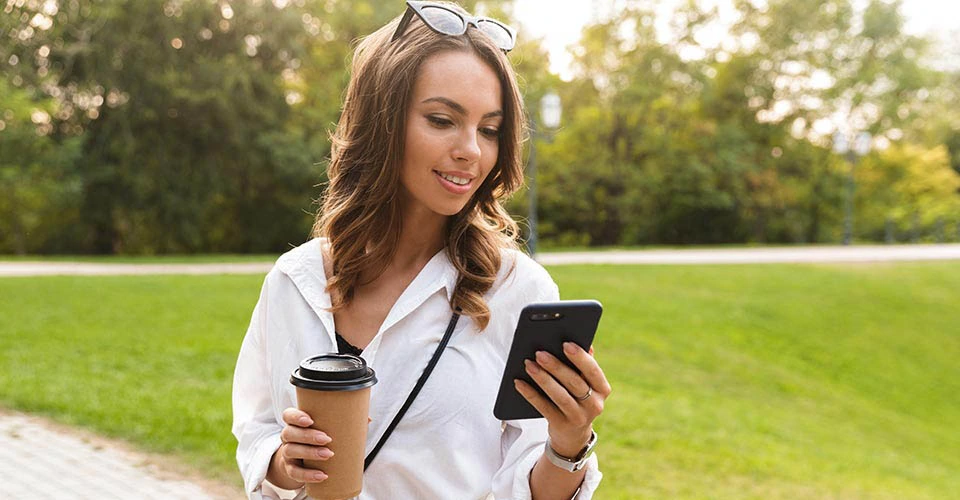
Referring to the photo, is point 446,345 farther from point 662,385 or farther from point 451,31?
point 662,385

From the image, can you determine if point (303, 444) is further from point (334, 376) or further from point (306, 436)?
point (334, 376)

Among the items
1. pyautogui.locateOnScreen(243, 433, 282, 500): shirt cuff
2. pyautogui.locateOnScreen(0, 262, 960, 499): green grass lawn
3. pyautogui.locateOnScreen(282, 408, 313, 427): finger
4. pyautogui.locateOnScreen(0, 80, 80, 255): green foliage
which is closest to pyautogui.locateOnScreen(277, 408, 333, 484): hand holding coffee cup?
pyautogui.locateOnScreen(282, 408, 313, 427): finger

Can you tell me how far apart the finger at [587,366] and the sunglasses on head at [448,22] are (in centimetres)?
79

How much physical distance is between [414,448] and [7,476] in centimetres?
462

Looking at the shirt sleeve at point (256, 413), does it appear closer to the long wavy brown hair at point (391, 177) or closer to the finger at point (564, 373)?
the long wavy brown hair at point (391, 177)

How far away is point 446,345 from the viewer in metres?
1.79

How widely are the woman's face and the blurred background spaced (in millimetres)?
19158

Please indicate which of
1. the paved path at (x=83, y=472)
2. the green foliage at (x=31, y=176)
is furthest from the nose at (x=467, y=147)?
the green foliage at (x=31, y=176)

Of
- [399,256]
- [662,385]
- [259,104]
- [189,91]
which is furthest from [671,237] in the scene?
[399,256]

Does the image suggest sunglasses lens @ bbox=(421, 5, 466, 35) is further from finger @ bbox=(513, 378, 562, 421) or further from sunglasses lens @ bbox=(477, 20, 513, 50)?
finger @ bbox=(513, 378, 562, 421)

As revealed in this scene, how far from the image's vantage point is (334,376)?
1.45 m

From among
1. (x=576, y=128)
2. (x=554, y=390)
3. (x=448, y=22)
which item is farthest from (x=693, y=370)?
(x=576, y=128)

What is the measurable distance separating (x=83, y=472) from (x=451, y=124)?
15.3 feet

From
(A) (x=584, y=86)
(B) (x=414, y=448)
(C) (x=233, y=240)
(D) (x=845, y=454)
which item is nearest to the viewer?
(B) (x=414, y=448)
